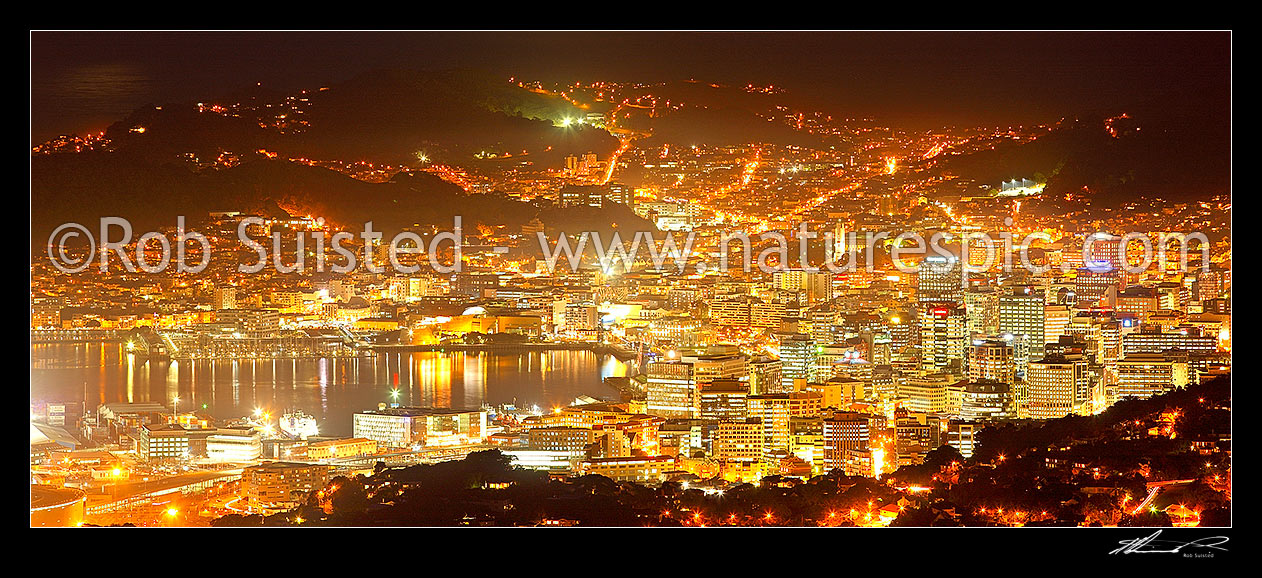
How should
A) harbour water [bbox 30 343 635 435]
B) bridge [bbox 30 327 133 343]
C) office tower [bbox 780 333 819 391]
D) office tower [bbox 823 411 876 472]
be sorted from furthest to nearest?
office tower [bbox 780 333 819 391] → harbour water [bbox 30 343 635 435] → office tower [bbox 823 411 876 472] → bridge [bbox 30 327 133 343]

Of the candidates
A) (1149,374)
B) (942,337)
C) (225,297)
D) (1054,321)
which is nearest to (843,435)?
A: (942,337)

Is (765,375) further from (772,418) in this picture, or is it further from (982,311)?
(982,311)

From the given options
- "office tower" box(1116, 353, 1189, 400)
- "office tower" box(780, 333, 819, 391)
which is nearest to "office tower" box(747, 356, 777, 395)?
"office tower" box(780, 333, 819, 391)

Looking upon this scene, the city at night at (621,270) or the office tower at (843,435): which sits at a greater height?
the city at night at (621,270)

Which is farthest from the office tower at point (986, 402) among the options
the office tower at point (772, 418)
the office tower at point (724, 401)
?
the office tower at point (724, 401)

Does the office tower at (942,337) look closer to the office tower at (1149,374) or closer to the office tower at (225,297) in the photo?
the office tower at (1149,374)

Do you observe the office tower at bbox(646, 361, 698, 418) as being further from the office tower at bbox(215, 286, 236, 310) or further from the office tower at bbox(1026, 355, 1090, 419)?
the office tower at bbox(215, 286, 236, 310)

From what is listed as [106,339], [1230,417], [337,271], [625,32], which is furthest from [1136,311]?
[106,339]
